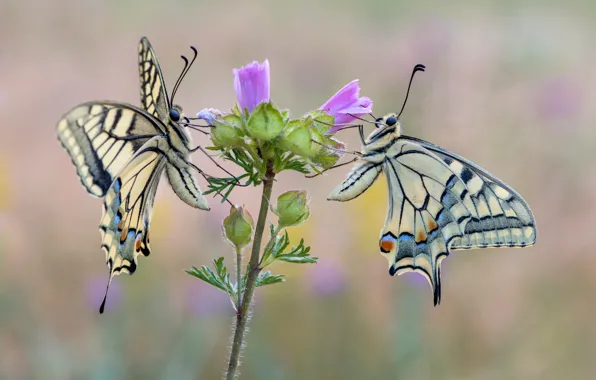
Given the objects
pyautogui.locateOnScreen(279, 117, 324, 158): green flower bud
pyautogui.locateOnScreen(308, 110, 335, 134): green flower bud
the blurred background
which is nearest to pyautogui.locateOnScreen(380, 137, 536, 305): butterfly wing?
pyautogui.locateOnScreen(308, 110, 335, 134): green flower bud

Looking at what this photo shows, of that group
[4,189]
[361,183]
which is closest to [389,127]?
[361,183]

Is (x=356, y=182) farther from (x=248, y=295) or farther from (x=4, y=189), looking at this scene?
(x=4, y=189)

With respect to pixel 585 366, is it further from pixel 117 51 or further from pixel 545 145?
pixel 117 51

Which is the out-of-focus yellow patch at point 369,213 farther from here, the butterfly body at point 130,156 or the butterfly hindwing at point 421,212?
the butterfly body at point 130,156

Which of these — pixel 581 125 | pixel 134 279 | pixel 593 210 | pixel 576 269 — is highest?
pixel 581 125

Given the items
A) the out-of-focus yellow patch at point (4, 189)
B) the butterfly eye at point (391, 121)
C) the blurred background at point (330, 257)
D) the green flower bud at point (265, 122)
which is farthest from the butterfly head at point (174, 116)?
the out-of-focus yellow patch at point (4, 189)

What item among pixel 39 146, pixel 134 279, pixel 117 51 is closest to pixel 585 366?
pixel 134 279
